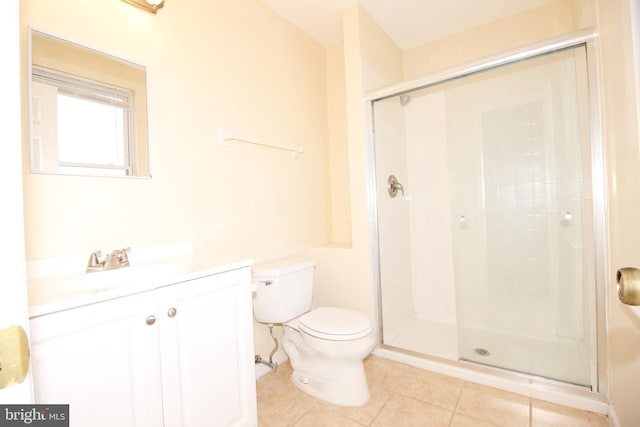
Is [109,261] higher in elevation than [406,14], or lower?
lower

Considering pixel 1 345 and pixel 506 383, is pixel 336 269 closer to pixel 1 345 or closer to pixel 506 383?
pixel 506 383

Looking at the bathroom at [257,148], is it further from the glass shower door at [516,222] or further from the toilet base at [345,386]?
the toilet base at [345,386]

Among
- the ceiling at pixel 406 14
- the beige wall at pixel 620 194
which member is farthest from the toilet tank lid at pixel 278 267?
the ceiling at pixel 406 14

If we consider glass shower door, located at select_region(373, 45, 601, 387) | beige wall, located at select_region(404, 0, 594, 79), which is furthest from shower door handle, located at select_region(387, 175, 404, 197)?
beige wall, located at select_region(404, 0, 594, 79)

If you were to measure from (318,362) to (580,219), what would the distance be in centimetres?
172

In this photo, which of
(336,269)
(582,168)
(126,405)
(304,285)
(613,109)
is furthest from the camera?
(336,269)

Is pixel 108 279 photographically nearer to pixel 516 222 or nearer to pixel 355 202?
pixel 355 202

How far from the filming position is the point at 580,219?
5.49 feet

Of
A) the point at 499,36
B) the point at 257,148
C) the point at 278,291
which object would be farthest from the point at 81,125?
the point at 499,36

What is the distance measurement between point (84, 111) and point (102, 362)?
1.00 metres

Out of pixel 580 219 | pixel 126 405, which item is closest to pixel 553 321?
Answer: pixel 580 219

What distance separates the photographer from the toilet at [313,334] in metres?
1.61

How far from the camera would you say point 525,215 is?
1.92 metres

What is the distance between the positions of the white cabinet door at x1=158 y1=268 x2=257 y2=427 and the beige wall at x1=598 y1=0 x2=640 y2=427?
4.79 ft
